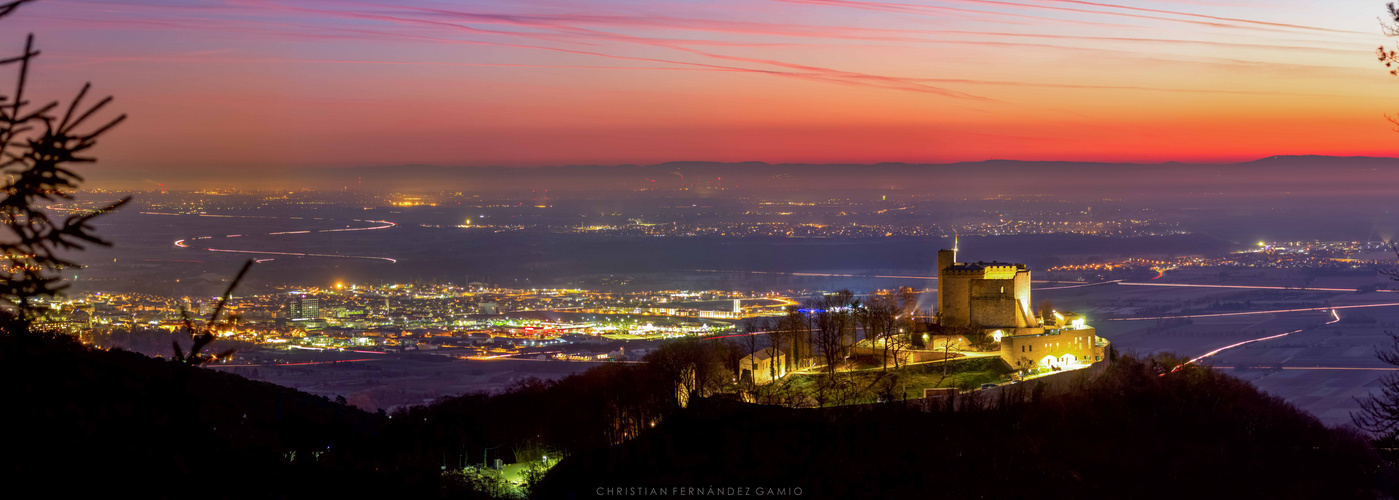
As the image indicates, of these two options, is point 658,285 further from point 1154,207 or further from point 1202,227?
point 1154,207

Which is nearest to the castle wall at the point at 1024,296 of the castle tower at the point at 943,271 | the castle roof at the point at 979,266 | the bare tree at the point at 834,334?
the castle roof at the point at 979,266

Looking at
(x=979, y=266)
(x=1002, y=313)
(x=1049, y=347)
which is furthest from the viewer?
(x=979, y=266)

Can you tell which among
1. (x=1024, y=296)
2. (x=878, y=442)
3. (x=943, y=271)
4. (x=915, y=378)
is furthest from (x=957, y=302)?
(x=878, y=442)

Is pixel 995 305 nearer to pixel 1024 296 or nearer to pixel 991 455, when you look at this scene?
pixel 1024 296

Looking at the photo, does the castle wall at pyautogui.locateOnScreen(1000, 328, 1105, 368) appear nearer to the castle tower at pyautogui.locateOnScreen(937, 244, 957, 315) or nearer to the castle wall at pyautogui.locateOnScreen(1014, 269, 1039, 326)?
the castle wall at pyautogui.locateOnScreen(1014, 269, 1039, 326)

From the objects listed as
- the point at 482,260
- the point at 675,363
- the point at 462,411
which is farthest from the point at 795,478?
the point at 482,260

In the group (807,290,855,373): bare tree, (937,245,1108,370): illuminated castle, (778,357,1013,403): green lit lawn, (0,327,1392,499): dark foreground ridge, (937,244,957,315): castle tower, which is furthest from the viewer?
(937,244,957,315): castle tower

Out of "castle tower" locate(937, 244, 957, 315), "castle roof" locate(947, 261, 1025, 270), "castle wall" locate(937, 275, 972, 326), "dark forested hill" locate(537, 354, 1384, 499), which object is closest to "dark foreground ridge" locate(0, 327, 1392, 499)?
"dark forested hill" locate(537, 354, 1384, 499)

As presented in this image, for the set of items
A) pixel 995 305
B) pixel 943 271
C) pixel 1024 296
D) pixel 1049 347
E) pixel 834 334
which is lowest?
pixel 1049 347

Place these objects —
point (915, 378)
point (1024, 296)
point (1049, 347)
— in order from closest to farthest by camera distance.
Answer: point (915, 378) < point (1049, 347) < point (1024, 296)
